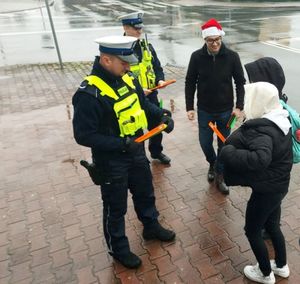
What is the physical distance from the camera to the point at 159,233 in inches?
138

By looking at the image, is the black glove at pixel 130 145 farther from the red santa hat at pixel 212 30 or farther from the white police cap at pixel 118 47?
the red santa hat at pixel 212 30

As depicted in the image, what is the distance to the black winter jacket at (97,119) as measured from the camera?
2.75m

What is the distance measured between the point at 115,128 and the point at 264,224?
53.8 inches

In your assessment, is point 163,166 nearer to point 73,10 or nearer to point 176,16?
point 176,16

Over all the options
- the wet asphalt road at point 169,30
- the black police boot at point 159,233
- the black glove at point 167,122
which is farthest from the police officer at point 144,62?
the wet asphalt road at point 169,30

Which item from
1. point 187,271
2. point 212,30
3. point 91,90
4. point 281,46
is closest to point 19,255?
point 187,271

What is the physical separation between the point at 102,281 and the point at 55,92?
19.5 ft

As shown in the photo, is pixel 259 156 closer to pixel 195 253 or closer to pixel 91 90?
pixel 91 90

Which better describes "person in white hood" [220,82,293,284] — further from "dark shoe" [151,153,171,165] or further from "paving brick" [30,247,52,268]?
"dark shoe" [151,153,171,165]

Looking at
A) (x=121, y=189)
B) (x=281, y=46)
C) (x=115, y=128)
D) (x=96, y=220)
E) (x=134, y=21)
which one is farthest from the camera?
(x=281, y=46)

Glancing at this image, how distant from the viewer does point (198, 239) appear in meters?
3.55

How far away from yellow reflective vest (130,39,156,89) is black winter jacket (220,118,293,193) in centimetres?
202

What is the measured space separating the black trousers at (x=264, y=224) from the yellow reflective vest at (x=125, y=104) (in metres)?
1.05

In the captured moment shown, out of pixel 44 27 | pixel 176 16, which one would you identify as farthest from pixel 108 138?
pixel 176 16
